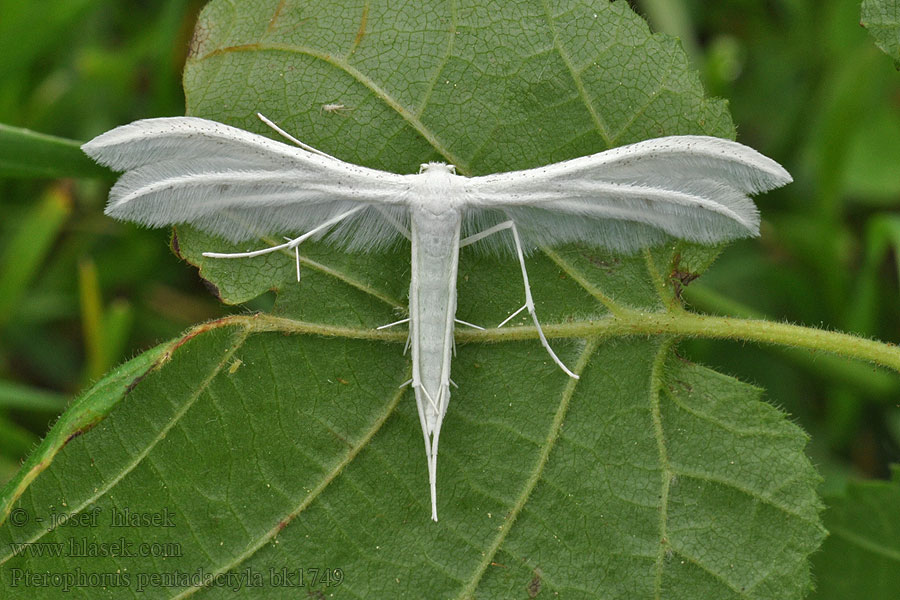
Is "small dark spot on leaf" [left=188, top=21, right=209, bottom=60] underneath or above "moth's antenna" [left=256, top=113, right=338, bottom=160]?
above

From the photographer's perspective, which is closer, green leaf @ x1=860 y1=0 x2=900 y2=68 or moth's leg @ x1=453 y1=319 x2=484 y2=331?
green leaf @ x1=860 y1=0 x2=900 y2=68

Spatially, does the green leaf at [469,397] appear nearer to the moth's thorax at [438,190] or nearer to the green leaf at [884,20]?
the moth's thorax at [438,190]

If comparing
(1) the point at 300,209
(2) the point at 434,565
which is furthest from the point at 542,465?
(1) the point at 300,209

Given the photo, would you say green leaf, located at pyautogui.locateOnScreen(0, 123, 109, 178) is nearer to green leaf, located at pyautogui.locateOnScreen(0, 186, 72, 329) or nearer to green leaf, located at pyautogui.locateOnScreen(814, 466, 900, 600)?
green leaf, located at pyautogui.locateOnScreen(0, 186, 72, 329)

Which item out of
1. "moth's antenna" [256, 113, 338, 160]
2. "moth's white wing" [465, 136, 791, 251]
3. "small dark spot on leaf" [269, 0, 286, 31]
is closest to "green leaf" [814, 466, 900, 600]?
"moth's white wing" [465, 136, 791, 251]

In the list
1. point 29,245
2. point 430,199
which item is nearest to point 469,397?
point 430,199

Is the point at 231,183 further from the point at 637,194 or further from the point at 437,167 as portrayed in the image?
the point at 637,194

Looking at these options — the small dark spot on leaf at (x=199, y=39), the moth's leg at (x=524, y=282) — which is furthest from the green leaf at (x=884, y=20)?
the small dark spot on leaf at (x=199, y=39)
